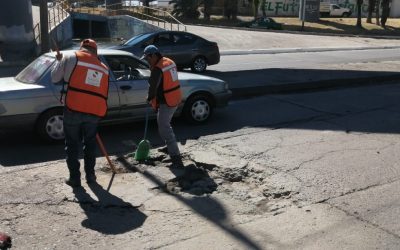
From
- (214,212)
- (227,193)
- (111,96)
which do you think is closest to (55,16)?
(111,96)

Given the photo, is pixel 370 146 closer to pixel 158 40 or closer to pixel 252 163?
pixel 252 163

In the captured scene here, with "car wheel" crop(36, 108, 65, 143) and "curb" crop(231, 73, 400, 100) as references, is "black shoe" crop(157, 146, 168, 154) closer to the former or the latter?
"car wheel" crop(36, 108, 65, 143)

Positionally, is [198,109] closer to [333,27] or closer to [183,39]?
[183,39]

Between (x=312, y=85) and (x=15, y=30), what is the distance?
11.1m

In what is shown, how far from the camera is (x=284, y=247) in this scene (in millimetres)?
4223

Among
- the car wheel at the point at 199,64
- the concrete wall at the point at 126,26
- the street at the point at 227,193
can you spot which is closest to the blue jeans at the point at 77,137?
the street at the point at 227,193

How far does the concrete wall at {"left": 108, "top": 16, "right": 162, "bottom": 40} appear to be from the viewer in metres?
35.6

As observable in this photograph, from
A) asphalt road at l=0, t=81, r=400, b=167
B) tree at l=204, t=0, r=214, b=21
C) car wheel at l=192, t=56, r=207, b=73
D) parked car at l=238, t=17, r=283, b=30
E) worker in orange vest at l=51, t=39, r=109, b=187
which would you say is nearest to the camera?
worker in orange vest at l=51, t=39, r=109, b=187

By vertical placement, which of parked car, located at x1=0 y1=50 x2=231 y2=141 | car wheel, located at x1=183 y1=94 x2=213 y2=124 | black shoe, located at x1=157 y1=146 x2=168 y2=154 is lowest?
black shoe, located at x1=157 y1=146 x2=168 y2=154

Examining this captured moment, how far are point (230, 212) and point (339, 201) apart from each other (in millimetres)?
1141

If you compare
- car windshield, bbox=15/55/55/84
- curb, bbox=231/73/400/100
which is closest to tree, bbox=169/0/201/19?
curb, bbox=231/73/400/100

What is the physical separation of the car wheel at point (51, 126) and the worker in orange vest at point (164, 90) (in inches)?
67.7

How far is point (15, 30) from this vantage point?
18359 mm

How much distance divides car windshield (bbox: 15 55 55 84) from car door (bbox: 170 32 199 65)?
8.82m
